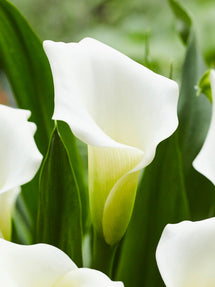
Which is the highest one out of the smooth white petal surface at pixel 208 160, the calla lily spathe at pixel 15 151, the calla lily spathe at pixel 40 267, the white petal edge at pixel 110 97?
the white petal edge at pixel 110 97

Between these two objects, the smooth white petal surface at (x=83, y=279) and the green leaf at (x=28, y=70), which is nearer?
the smooth white petal surface at (x=83, y=279)

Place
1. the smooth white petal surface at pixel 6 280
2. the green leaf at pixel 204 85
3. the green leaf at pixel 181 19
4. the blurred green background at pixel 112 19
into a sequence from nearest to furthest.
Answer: the smooth white petal surface at pixel 6 280 < the green leaf at pixel 204 85 < the green leaf at pixel 181 19 < the blurred green background at pixel 112 19

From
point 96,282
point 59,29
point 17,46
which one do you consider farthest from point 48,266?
point 59,29

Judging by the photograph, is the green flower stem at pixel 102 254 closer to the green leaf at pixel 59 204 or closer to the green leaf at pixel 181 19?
the green leaf at pixel 59 204

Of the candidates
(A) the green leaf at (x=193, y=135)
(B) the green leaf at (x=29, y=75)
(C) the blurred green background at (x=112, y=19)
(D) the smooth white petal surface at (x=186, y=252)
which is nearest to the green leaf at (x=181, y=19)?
(A) the green leaf at (x=193, y=135)

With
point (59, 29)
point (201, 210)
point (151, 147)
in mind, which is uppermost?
point (151, 147)

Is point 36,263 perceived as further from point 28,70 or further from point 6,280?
point 28,70

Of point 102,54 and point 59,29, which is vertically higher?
point 102,54

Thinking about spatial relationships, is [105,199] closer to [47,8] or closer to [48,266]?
[48,266]
